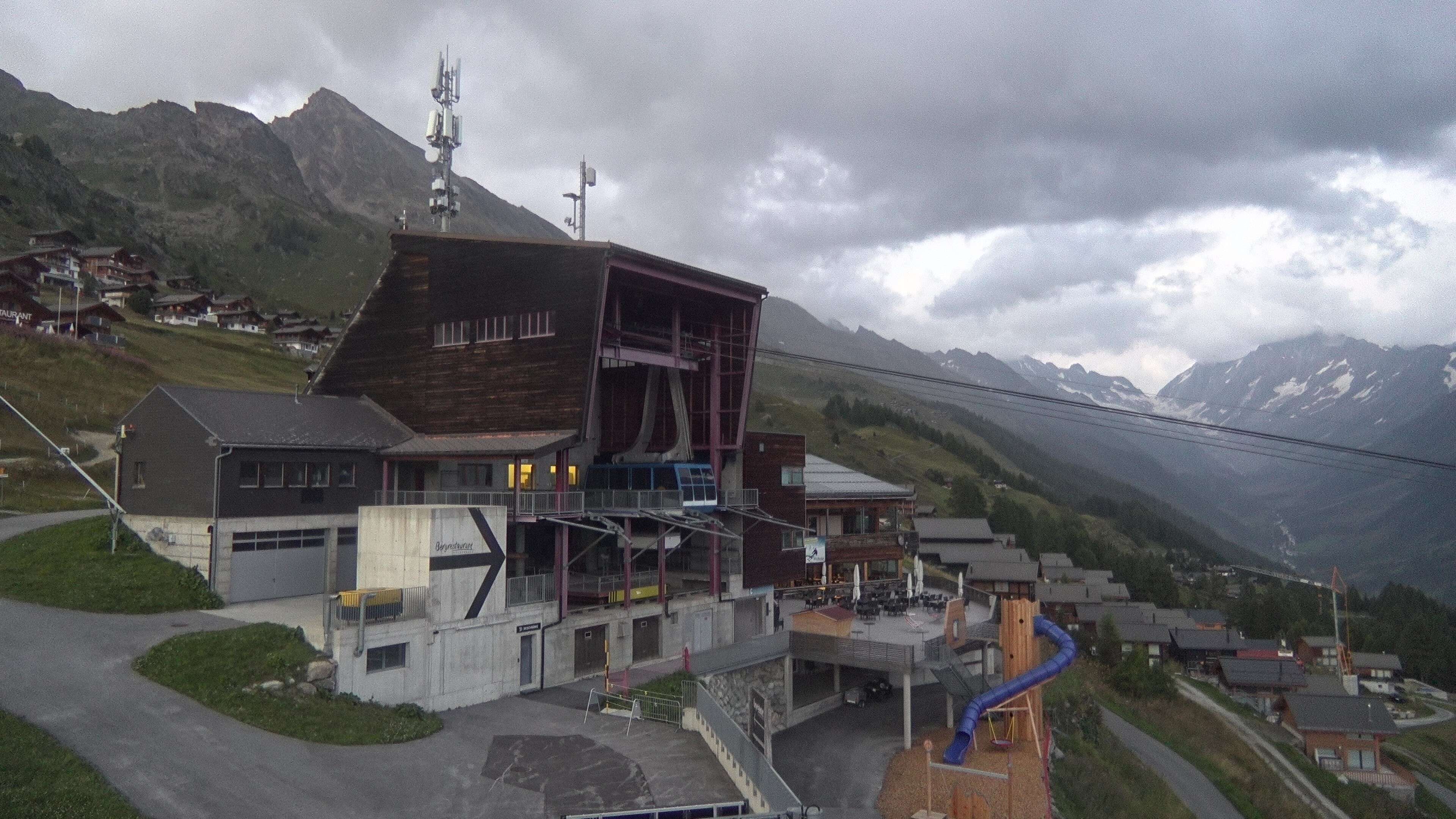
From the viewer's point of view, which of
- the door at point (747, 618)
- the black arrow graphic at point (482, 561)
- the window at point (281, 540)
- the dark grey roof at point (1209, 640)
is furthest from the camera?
the dark grey roof at point (1209, 640)

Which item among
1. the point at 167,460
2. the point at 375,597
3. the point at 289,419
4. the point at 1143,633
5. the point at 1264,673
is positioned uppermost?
the point at 289,419

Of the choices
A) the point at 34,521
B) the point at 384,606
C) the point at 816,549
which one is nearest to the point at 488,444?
the point at 384,606

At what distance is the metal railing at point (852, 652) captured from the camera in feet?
112

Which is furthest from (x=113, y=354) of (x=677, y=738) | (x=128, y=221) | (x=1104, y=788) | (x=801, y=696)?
(x=128, y=221)

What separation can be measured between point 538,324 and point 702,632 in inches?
623

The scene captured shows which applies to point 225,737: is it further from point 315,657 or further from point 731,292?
point 731,292

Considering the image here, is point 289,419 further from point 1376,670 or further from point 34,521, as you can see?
point 1376,670

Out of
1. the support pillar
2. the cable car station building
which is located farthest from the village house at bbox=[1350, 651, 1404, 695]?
the support pillar

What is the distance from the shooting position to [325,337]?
11675 centimetres

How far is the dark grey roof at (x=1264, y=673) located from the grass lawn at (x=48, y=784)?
280 ft

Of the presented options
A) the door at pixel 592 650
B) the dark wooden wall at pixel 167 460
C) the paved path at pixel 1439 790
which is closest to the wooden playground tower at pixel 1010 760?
the door at pixel 592 650

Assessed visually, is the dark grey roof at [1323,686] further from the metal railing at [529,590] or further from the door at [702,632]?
the metal railing at [529,590]

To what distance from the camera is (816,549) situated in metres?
59.8

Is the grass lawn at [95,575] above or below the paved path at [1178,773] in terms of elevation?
above
